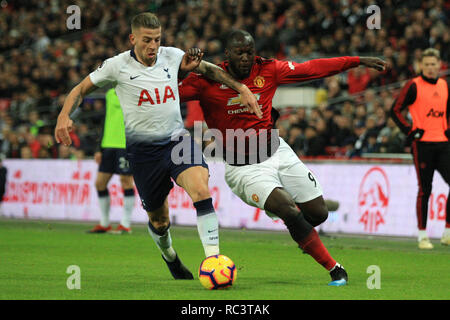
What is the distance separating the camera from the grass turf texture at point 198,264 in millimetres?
6906

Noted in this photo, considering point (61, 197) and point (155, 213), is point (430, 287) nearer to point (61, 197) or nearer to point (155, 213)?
point (155, 213)

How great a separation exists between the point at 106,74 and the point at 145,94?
1.29 ft

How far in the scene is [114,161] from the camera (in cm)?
1450

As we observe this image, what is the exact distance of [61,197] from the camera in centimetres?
1884

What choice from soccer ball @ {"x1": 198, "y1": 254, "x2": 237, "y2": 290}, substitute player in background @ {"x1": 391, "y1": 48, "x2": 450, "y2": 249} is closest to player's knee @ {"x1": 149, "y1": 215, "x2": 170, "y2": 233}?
soccer ball @ {"x1": 198, "y1": 254, "x2": 237, "y2": 290}

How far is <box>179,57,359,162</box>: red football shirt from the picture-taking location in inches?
323

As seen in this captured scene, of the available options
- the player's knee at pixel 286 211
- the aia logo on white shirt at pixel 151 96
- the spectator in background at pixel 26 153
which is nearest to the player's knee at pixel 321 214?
the player's knee at pixel 286 211

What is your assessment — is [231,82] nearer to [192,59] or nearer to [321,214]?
[192,59]

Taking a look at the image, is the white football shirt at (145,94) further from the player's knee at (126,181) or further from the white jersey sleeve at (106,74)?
the player's knee at (126,181)

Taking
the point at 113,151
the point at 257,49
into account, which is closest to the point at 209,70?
the point at 113,151

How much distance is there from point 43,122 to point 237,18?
6490 mm

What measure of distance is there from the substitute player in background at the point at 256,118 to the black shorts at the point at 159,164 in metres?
0.46

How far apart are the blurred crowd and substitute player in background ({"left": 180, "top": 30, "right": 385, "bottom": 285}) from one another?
22.0 ft

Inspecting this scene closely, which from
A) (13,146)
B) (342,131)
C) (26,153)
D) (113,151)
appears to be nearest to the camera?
(113,151)
